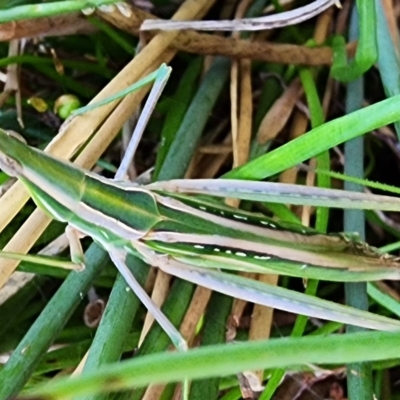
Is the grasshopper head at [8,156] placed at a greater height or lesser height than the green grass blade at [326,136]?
lesser

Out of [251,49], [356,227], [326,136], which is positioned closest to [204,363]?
[326,136]

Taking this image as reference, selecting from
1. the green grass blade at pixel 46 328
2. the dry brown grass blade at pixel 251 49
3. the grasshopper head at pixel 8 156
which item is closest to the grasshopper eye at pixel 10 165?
the grasshopper head at pixel 8 156

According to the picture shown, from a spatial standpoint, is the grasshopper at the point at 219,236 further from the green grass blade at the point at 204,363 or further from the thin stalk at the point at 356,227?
the green grass blade at the point at 204,363

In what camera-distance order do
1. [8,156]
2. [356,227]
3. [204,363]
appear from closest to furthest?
[204,363]
[8,156]
[356,227]

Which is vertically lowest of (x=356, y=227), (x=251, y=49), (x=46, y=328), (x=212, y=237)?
(x=46, y=328)

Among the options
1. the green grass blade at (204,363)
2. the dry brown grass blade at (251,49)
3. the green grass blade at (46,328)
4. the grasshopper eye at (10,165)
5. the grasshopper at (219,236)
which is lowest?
the green grass blade at (204,363)

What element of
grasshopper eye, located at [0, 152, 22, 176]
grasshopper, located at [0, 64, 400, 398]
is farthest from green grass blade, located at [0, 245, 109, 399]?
grasshopper eye, located at [0, 152, 22, 176]

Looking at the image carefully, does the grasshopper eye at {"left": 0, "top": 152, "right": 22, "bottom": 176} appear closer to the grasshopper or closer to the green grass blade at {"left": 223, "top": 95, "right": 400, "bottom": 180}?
the grasshopper

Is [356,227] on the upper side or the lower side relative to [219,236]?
upper

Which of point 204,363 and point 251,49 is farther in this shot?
point 251,49

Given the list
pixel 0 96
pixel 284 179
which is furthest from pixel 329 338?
pixel 0 96

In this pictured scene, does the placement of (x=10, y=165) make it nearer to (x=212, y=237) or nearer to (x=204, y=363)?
(x=212, y=237)
